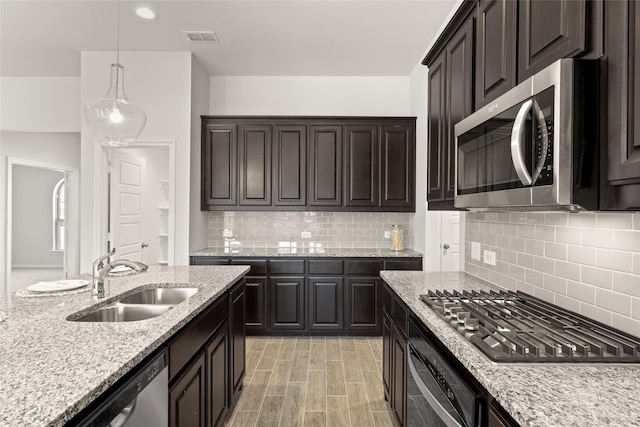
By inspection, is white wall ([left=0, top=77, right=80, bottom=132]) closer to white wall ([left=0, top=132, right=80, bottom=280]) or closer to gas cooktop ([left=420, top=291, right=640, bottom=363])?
white wall ([left=0, top=132, right=80, bottom=280])

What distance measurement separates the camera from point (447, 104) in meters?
2.27

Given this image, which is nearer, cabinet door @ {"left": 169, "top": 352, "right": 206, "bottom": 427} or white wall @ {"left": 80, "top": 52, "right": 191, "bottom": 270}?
cabinet door @ {"left": 169, "top": 352, "right": 206, "bottom": 427}

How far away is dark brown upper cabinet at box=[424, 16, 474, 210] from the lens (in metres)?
1.99

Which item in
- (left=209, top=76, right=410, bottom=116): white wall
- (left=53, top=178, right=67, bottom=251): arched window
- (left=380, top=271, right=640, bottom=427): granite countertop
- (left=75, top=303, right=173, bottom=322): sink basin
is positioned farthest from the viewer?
(left=53, top=178, right=67, bottom=251): arched window

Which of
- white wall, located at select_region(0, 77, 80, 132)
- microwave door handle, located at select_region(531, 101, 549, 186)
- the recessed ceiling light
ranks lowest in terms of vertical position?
microwave door handle, located at select_region(531, 101, 549, 186)

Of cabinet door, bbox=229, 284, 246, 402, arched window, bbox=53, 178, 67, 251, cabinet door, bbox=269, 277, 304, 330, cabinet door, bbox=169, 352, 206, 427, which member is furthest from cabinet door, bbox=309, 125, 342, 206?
arched window, bbox=53, 178, 67, 251

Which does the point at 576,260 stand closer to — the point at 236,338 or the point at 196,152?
the point at 236,338

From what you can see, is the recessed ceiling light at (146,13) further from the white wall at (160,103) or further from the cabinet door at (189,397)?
the cabinet door at (189,397)

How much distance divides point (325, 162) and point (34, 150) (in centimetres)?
473

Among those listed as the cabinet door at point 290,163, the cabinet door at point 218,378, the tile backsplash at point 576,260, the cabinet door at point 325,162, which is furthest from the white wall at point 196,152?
the tile backsplash at point 576,260

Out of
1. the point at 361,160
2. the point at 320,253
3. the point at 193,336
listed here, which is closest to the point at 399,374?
the point at 193,336

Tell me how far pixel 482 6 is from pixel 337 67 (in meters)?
2.71

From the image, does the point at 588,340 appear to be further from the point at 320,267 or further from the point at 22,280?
the point at 22,280

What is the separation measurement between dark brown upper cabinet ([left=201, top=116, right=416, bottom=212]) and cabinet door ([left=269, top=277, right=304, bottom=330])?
0.91 m
